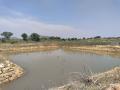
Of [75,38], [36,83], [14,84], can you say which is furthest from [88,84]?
[75,38]

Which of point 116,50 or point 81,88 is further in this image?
point 116,50

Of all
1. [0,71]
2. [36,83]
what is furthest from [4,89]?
[0,71]

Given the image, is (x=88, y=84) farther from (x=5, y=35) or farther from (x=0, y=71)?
(x=5, y=35)

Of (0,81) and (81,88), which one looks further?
(0,81)

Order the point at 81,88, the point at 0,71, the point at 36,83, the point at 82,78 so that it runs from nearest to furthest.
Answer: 1. the point at 81,88
2. the point at 82,78
3. the point at 36,83
4. the point at 0,71

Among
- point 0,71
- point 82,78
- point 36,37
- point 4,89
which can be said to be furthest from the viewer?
point 36,37

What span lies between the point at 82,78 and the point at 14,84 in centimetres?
707

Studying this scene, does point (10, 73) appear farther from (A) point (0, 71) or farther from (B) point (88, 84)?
(B) point (88, 84)

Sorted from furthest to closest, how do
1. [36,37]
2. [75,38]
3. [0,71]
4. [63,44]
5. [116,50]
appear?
[75,38]
[36,37]
[63,44]
[116,50]
[0,71]

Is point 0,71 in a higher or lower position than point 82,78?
lower

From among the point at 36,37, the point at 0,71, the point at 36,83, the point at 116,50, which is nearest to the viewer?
the point at 36,83

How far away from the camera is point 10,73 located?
46.1 feet

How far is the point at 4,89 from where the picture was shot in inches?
435

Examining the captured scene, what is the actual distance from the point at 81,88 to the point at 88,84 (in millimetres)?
254
